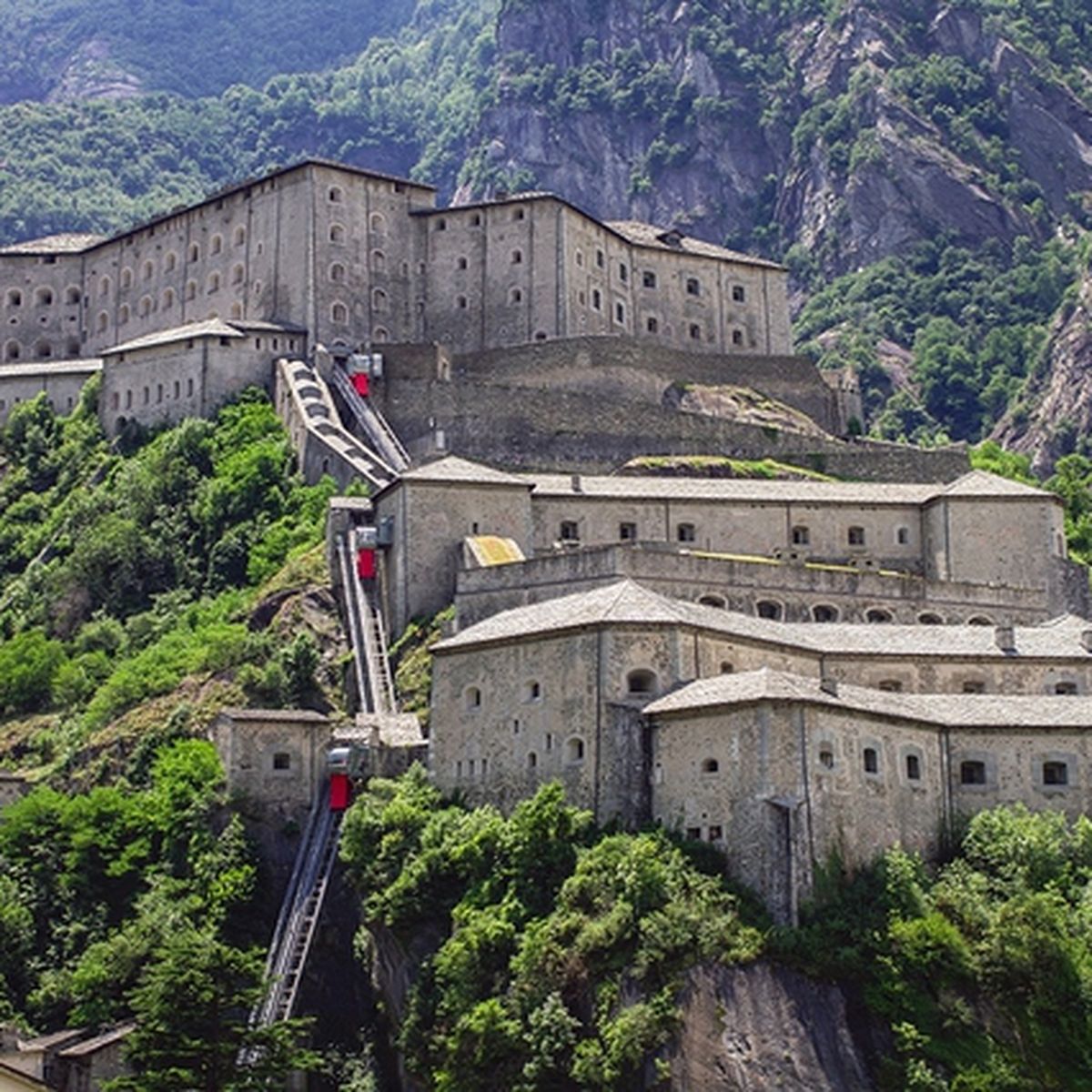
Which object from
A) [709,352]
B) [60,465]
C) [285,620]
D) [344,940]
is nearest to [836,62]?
[709,352]

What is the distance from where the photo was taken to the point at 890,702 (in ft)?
197

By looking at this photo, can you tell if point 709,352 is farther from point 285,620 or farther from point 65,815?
point 65,815

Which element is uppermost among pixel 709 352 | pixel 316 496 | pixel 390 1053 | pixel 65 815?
pixel 709 352

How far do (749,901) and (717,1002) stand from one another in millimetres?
2791

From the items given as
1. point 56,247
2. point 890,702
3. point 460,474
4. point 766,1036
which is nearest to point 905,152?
point 56,247

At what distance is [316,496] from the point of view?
85438 millimetres

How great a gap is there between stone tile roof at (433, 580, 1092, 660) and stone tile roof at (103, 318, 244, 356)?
111 ft

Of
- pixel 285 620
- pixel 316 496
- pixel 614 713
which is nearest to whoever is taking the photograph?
pixel 614 713

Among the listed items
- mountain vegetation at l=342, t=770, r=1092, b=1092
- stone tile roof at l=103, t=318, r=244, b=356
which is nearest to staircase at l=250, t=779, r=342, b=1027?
mountain vegetation at l=342, t=770, r=1092, b=1092

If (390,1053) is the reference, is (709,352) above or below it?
above

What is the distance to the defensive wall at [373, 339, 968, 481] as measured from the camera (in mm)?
88062

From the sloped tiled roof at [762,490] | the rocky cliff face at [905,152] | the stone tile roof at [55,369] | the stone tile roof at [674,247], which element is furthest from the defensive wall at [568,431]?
the rocky cliff face at [905,152]

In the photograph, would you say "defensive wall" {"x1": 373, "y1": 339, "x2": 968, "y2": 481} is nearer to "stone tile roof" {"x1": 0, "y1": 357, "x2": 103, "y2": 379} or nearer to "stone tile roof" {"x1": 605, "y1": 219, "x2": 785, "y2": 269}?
"stone tile roof" {"x1": 605, "y1": 219, "x2": 785, "y2": 269}

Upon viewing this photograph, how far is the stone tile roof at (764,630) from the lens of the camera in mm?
60969
